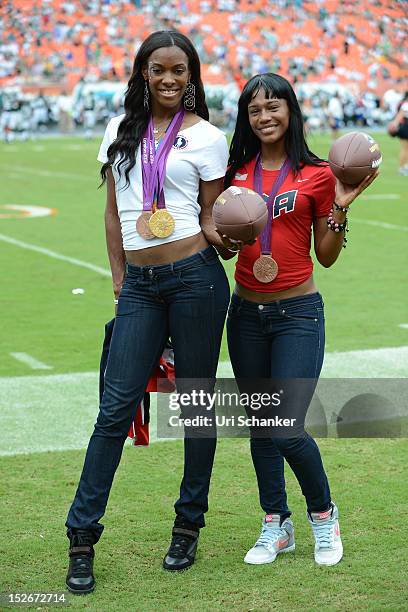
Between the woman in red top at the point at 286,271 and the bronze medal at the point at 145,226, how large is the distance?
1.11ft

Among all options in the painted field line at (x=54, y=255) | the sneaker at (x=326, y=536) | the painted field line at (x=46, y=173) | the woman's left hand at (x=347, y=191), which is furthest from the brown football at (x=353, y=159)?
the painted field line at (x=46, y=173)

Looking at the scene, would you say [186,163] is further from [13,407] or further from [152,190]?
[13,407]

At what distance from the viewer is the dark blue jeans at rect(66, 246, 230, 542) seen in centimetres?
381

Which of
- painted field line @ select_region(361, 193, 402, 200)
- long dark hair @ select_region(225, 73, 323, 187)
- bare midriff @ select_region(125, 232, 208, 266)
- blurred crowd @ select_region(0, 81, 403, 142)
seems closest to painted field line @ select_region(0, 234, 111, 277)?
painted field line @ select_region(361, 193, 402, 200)

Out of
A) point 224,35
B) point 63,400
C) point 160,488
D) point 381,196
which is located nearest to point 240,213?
point 160,488

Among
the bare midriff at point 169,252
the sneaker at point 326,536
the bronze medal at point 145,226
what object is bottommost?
the sneaker at point 326,536

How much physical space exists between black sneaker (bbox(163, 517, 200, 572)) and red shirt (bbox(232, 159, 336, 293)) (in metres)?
0.91

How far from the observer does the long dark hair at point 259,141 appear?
386cm

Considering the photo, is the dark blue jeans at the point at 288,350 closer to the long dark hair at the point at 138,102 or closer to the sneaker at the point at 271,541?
the sneaker at the point at 271,541

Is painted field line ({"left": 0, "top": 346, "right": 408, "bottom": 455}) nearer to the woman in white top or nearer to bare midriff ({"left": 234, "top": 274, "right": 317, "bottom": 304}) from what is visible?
the woman in white top

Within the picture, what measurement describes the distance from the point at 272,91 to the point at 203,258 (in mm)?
628

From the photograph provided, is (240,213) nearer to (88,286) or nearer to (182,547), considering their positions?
(182,547)

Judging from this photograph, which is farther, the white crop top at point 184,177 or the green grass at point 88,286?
the green grass at point 88,286

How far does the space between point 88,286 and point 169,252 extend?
6321mm
